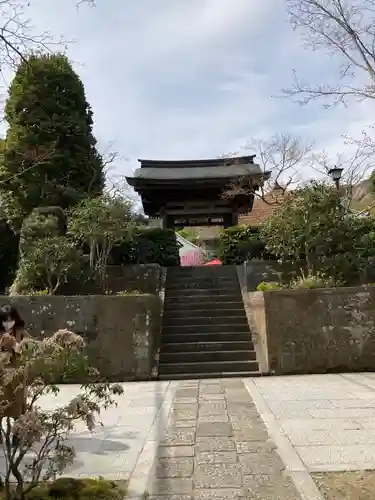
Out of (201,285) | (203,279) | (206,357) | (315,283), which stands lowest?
(206,357)

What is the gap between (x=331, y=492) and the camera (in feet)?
10.2

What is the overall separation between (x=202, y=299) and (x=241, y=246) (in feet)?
8.91

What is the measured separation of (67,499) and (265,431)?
2296 millimetres

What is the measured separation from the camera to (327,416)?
17.3 feet

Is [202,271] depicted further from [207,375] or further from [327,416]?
[327,416]

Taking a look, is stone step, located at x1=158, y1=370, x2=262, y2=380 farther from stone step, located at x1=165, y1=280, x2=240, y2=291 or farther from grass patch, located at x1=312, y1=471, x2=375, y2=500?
grass patch, located at x1=312, y1=471, x2=375, y2=500

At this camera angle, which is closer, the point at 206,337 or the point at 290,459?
the point at 290,459

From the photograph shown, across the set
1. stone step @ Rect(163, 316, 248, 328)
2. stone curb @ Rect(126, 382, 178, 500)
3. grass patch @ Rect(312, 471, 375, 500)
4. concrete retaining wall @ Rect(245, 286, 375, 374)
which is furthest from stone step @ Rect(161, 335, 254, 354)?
grass patch @ Rect(312, 471, 375, 500)

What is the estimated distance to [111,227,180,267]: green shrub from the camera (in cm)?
1272

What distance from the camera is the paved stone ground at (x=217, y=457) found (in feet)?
10.6

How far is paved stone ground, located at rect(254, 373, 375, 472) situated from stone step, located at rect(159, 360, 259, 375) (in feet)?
2.10

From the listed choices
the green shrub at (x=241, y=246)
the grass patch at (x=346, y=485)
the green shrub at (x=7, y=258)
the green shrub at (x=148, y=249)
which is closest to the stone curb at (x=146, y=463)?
the grass patch at (x=346, y=485)

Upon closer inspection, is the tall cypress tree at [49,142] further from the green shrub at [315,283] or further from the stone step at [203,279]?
the green shrub at [315,283]

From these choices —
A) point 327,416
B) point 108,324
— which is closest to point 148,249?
point 108,324
